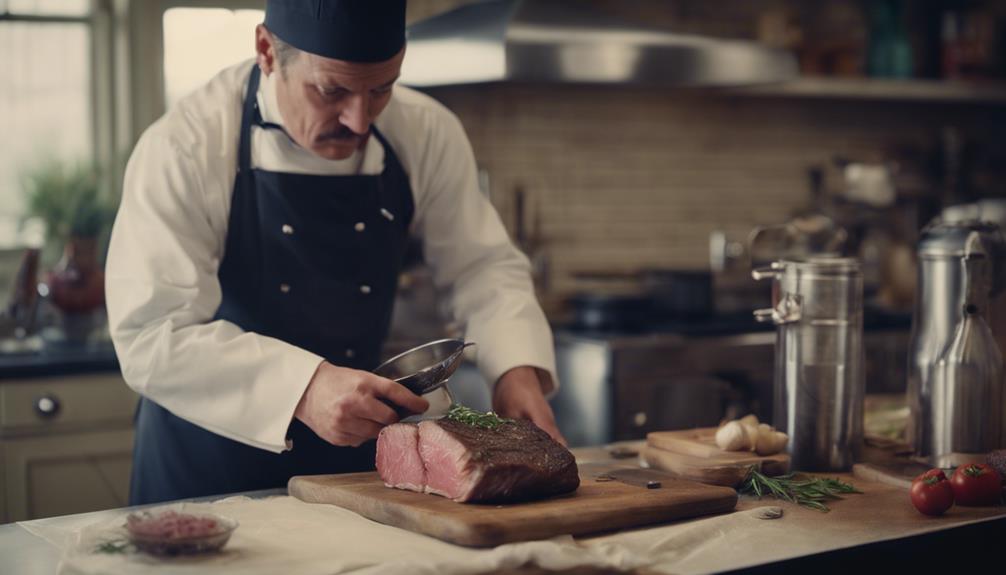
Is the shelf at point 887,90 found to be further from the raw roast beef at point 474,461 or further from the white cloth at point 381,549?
the white cloth at point 381,549

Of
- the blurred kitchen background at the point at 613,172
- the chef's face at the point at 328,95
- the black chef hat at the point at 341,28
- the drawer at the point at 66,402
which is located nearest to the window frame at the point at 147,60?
the blurred kitchen background at the point at 613,172

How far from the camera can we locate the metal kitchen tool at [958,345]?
213 centimetres

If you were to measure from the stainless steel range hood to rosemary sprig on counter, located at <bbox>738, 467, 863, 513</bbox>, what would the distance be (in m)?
1.75

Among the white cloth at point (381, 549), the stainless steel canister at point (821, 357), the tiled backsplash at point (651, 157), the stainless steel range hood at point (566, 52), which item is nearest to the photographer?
the white cloth at point (381, 549)

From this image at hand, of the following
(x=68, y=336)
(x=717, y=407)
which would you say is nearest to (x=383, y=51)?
(x=68, y=336)

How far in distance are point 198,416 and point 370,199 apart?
62 cm

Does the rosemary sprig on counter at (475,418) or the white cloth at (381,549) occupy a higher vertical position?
the rosemary sprig on counter at (475,418)

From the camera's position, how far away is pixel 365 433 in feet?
6.51

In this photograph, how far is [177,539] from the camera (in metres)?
1.53

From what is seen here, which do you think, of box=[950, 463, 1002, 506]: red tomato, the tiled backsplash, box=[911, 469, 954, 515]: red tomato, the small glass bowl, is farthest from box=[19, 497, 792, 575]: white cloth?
the tiled backsplash

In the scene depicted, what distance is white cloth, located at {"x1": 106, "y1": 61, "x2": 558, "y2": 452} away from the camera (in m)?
2.09

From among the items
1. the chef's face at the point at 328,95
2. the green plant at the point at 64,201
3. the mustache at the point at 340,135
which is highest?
the chef's face at the point at 328,95

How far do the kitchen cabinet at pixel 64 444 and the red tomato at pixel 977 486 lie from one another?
2341mm

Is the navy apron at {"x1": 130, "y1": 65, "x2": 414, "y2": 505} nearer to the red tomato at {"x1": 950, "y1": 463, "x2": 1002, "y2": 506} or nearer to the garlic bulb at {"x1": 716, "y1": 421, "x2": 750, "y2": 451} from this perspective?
the garlic bulb at {"x1": 716, "y1": 421, "x2": 750, "y2": 451}
